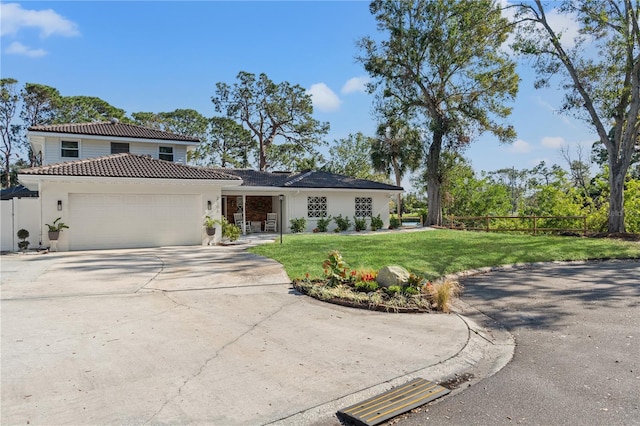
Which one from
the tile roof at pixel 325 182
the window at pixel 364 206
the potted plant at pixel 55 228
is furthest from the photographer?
the window at pixel 364 206

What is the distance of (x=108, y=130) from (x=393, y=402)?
21654 millimetres

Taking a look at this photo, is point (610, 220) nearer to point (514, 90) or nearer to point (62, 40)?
point (514, 90)

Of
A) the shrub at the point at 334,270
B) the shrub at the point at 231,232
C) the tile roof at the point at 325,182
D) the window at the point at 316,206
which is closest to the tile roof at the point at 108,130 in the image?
the tile roof at the point at 325,182

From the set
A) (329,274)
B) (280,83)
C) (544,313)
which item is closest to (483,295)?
(544,313)

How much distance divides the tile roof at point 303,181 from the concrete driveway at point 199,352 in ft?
48.1

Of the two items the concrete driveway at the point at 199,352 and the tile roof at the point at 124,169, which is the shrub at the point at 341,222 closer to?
the tile roof at the point at 124,169

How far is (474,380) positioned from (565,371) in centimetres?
103

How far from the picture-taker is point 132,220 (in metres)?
15.0

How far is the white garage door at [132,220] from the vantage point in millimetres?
14328

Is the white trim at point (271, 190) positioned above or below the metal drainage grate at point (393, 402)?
above

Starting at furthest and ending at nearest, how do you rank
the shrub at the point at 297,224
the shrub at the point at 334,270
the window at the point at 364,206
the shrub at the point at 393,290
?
the window at the point at 364,206 < the shrub at the point at 297,224 < the shrub at the point at 334,270 < the shrub at the point at 393,290

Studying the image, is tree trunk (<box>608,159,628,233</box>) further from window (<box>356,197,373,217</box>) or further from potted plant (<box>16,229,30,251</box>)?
potted plant (<box>16,229,30,251</box>)

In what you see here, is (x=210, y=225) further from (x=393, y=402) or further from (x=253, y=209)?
(x=393, y=402)

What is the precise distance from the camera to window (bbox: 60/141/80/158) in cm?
1942
